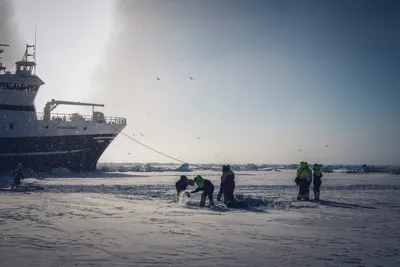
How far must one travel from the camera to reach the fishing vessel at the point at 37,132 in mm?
32594

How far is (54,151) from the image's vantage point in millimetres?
35125

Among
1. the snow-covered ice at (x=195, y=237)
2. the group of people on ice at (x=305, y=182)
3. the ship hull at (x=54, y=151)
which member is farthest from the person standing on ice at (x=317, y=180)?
the ship hull at (x=54, y=151)

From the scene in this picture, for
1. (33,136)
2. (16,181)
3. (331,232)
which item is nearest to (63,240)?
(331,232)

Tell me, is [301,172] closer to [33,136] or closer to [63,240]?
[63,240]

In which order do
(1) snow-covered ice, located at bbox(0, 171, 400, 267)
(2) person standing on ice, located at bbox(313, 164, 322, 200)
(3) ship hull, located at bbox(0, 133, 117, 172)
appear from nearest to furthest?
(1) snow-covered ice, located at bbox(0, 171, 400, 267)
(2) person standing on ice, located at bbox(313, 164, 322, 200)
(3) ship hull, located at bbox(0, 133, 117, 172)

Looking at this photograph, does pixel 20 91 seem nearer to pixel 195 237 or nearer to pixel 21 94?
pixel 21 94

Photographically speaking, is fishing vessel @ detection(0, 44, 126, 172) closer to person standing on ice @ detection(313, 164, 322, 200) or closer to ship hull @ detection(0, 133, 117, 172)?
ship hull @ detection(0, 133, 117, 172)

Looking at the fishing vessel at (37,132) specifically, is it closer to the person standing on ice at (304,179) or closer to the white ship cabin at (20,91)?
the white ship cabin at (20,91)

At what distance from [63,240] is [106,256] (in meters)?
1.44

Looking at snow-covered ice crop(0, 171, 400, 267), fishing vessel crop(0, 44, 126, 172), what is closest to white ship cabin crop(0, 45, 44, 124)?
fishing vessel crop(0, 44, 126, 172)

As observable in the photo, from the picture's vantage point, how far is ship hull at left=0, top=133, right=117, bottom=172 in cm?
3256

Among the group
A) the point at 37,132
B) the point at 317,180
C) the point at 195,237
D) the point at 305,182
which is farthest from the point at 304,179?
the point at 37,132

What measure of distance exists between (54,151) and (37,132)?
94.0 inches

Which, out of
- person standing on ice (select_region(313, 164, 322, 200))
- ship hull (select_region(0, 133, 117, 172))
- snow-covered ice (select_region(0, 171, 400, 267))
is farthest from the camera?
ship hull (select_region(0, 133, 117, 172))
